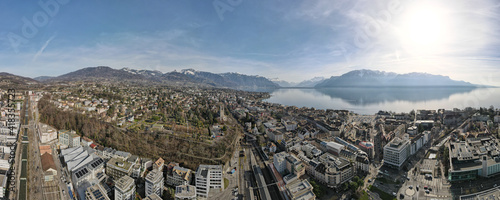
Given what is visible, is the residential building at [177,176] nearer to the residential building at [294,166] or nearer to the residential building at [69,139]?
the residential building at [294,166]

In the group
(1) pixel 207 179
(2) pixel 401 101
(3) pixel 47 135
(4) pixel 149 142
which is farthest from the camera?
(2) pixel 401 101

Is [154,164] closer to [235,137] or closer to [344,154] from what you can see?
[235,137]

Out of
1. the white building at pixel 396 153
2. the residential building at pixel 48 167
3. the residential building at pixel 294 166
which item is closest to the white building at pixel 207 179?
the residential building at pixel 294 166

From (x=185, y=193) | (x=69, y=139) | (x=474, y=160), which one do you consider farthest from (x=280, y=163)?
(x=69, y=139)

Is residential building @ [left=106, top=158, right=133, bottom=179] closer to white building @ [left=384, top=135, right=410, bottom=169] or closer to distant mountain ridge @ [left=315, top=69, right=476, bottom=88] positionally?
white building @ [left=384, top=135, right=410, bottom=169]

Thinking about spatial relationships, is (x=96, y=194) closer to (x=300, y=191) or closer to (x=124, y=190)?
(x=124, y=190)

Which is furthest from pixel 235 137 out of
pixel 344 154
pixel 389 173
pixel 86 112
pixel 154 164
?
pixel 86 112
